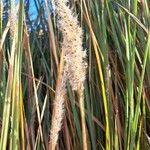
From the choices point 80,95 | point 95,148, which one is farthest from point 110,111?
point 80,95

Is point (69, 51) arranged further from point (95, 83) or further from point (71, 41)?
point (95, 83)

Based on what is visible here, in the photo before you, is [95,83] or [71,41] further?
[95,83]

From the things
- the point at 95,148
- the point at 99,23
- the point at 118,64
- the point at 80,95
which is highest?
the point at 99,23

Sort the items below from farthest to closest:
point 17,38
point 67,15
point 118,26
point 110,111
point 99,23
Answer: point 118,26, point 99,23, point 110,111, point 17,38, point 67,15

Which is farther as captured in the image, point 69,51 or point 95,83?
point 95,83

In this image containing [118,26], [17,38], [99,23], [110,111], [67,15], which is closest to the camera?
[67,15]

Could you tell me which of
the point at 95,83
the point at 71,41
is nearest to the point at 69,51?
the point at 71,41

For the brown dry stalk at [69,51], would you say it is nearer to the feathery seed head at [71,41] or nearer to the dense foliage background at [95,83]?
the feathery seed head at [71,41]

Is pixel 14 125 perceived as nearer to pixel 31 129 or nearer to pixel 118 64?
pixel 31 129

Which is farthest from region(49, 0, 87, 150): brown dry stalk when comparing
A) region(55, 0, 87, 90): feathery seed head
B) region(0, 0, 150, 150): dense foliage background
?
region(0, 0, 150, 150): dense foliage background
